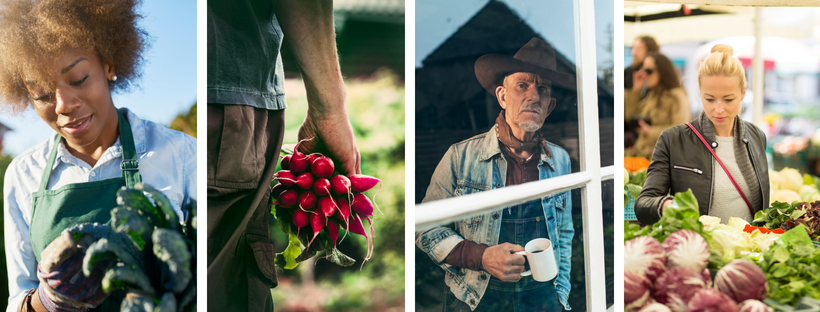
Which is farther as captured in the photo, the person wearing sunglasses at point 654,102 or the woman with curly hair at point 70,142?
the person wearing sunglasses at point 654,102

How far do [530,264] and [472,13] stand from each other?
1.07 metres

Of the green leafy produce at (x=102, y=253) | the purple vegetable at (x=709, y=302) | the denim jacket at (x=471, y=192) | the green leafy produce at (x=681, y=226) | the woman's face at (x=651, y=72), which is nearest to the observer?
the purple vegetable at (x=709, y=302)

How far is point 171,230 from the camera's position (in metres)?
1.95

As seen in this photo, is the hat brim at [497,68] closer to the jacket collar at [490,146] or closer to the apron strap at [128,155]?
the jacket collar at [490,146]

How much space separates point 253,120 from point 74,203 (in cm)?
84

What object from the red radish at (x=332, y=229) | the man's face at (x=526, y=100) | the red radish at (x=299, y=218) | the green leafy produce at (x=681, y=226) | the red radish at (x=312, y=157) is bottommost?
the red radish at (x=332, y=229)

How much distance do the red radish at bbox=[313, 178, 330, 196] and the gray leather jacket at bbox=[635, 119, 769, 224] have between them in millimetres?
1499

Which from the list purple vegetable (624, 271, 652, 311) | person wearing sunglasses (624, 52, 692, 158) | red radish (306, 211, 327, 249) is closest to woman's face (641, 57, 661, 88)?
person wearing sunglasses (624, 52, 692, 158)

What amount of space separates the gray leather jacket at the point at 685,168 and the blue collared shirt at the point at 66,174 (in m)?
2.19

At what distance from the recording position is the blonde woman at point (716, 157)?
2111 mm

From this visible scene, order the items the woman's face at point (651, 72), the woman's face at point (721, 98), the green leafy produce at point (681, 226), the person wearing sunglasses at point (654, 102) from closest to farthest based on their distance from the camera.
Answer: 1. the green leafy produce at point (681, 226)
2. the woman's face at point (721, 98)
3. the person wearing sunglasses at point (654, 102)
4. the woman's face at point (651, 72)

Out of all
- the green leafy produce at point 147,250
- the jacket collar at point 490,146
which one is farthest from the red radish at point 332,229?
the jacket collar at point 490,146

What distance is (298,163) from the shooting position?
202 cm

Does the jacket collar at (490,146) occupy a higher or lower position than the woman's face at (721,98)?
lower
